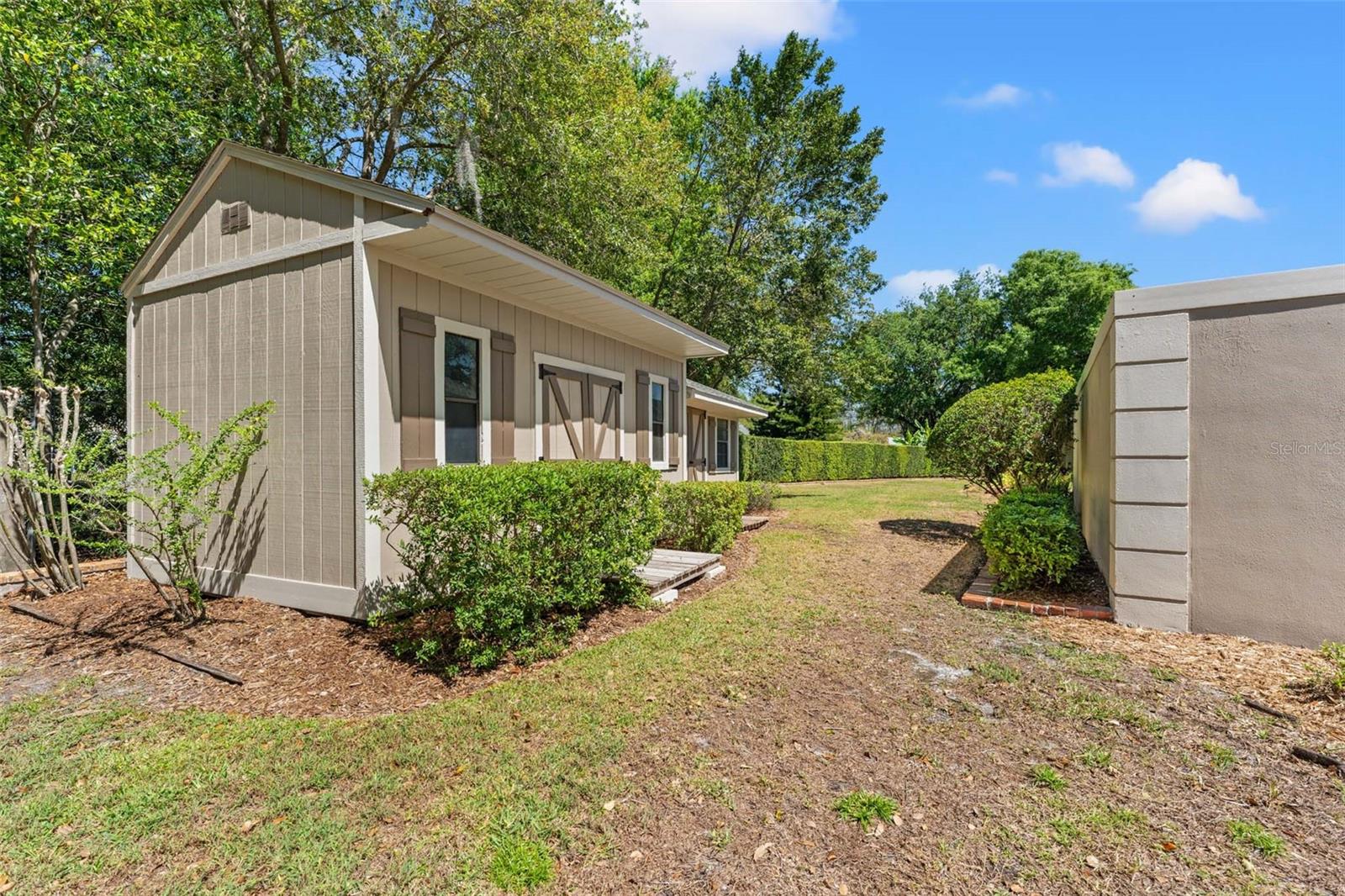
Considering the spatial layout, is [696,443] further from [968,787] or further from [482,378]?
[968,787]

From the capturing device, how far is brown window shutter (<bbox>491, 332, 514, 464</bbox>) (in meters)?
6.09

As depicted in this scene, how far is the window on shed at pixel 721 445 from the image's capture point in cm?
1616

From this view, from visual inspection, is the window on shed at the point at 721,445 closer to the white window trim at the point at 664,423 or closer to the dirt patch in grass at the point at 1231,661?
the white window trim at the point at 664,423

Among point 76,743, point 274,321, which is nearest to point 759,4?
point 274,321

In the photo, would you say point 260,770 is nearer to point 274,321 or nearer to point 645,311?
point 274,321

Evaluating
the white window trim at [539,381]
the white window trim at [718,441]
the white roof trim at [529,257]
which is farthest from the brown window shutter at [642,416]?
the white window trim at [718,441]

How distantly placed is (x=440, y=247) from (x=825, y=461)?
21.6m

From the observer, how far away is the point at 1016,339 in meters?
30.1

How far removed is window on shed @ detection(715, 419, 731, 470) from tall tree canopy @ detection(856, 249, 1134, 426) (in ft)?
29.4

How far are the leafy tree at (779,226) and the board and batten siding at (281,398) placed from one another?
11.3 m

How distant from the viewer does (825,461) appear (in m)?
24.6

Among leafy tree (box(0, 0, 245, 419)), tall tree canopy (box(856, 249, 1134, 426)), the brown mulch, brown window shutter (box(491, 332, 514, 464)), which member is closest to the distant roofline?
brown window shutter (box(491, 332, 514, 464))

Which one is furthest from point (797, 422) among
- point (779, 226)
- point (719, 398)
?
point (719, 398)

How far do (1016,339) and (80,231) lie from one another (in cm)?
3466
